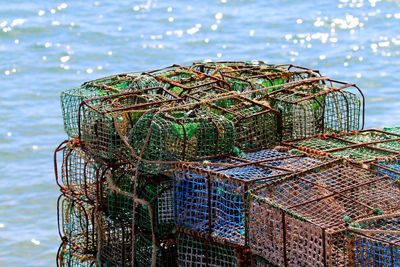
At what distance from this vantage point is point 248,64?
8.66 meters

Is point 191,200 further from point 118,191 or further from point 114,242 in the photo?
point 114,242

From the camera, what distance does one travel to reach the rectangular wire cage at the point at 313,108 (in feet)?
25.3

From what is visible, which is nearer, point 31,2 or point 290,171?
point 290,171

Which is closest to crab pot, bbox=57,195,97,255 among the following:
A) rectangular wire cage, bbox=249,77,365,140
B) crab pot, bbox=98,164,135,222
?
crab pot, bbox=98,164,135,222

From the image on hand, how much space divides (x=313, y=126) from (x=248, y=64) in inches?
40.0

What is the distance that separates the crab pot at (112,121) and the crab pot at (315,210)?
1137mm

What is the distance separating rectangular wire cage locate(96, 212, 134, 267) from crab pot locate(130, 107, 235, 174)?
0.64 meters

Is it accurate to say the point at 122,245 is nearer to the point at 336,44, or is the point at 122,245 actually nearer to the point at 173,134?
the point at 173,134

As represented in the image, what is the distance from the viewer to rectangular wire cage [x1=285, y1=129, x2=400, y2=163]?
7180 mm

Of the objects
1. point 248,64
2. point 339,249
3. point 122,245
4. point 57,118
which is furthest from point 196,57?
point 339,249

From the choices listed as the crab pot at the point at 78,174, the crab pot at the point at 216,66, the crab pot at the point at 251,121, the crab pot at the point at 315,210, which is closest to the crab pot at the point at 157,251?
the crab pot at the point at 78,174

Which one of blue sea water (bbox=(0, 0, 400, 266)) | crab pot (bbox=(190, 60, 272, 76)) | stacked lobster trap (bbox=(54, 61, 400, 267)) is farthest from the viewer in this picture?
blue sea water (bbox=(0, 0, 400, 266))

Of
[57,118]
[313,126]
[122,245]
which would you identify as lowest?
[57,118]

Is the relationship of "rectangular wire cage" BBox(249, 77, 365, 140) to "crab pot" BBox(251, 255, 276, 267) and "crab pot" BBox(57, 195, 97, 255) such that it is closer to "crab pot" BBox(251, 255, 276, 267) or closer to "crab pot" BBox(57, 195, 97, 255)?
"crab pot" BBox(251, 255, 276, 267)
